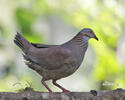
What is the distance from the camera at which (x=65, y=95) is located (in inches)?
206

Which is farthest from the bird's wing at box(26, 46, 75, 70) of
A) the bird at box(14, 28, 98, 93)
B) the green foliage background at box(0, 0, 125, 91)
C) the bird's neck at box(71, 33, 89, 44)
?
the green foliage background at box(0, 0, 125, 91)

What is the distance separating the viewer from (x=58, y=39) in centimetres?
1295

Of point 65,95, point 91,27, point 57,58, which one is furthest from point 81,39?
point 91,27

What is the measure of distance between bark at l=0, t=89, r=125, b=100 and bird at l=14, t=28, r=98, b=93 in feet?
2.60

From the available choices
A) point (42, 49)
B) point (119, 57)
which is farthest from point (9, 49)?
point (42, 49)

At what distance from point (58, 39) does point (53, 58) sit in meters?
6.76

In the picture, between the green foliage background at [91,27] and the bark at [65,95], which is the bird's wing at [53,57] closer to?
the bark at [65,95]

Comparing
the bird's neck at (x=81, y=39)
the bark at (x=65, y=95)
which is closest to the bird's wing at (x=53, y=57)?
the bird's neck at (x=81, y=39)

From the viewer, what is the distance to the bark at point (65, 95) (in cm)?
498

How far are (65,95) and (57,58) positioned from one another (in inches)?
42.0

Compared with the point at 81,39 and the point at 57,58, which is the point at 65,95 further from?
the point at 81,39

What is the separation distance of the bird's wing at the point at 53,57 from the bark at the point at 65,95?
872 mm

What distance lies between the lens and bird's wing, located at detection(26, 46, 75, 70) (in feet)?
20.1

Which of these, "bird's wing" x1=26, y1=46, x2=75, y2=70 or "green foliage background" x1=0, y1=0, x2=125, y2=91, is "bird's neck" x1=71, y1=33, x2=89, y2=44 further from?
"green foliage background" x1=0, y1=0, x2=125, y2=91
